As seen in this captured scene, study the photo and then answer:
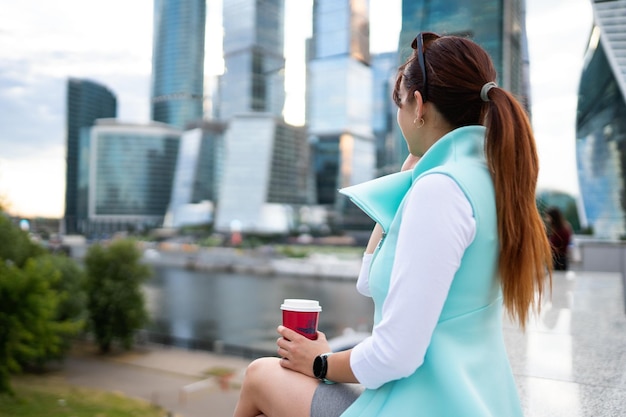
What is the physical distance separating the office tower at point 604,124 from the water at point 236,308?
16.6 metres

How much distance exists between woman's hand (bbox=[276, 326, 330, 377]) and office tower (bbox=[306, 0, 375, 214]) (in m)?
48.8

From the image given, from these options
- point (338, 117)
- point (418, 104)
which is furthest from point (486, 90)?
point (338, 117)

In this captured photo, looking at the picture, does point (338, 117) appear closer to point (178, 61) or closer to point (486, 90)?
point (178, 61)

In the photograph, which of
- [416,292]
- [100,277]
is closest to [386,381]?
[416,292]

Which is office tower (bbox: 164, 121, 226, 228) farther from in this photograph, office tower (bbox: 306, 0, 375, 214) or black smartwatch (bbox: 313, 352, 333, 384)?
black smartwatch (bbox: 313, 352, 333, 384)

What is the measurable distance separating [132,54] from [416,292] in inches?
3606

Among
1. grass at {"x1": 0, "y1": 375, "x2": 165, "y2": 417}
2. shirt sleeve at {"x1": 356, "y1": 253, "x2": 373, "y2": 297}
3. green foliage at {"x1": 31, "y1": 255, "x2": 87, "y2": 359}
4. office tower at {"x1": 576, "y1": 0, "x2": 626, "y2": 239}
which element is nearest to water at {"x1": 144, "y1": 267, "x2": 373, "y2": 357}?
green foliage at {"x1": 31, "y1": 255, "x2": 87, "y2": 359}

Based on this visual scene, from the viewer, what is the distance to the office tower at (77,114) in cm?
6856

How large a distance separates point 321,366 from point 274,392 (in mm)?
72

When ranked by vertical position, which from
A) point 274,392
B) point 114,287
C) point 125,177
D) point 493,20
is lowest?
point 114,287

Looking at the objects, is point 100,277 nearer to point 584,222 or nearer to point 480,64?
point 584,222

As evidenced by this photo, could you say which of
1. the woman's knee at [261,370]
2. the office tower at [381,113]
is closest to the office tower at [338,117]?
the office tower at [381,113]

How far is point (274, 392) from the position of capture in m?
0.70

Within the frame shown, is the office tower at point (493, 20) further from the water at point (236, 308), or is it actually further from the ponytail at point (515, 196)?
the water at point (236, 308)
